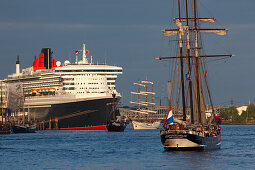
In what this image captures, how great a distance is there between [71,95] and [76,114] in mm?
4910

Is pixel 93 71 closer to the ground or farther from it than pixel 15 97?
farther from it

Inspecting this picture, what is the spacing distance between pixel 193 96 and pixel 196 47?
18.0 ft

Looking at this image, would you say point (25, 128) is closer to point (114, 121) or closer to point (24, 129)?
point (24, 129)

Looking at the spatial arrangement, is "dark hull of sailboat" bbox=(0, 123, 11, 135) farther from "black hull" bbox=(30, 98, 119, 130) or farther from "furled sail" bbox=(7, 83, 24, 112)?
"furled sail" bbox=(7, 83, 24, 112)

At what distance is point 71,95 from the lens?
483 ft

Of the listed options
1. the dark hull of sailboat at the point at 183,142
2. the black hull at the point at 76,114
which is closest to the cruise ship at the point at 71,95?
the black hull at the point at 76,114

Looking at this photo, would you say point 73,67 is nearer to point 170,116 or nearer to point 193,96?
point 193,96

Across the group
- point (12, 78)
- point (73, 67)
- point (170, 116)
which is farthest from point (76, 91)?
point (170, 116)

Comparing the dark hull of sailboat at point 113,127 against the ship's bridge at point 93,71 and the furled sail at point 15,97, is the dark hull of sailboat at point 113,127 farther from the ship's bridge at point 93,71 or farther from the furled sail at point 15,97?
the furled sail at point 15,97

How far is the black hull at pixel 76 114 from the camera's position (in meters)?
146

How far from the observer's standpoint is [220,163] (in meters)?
54.0

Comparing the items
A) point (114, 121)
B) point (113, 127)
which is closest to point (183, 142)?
point (113, 127)

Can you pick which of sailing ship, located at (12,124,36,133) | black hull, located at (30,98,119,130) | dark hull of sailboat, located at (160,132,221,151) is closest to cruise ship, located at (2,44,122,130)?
black hull, located at (30,98,119,130)

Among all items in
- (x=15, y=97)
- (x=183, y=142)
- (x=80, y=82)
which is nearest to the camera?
(x=183, y=142)
